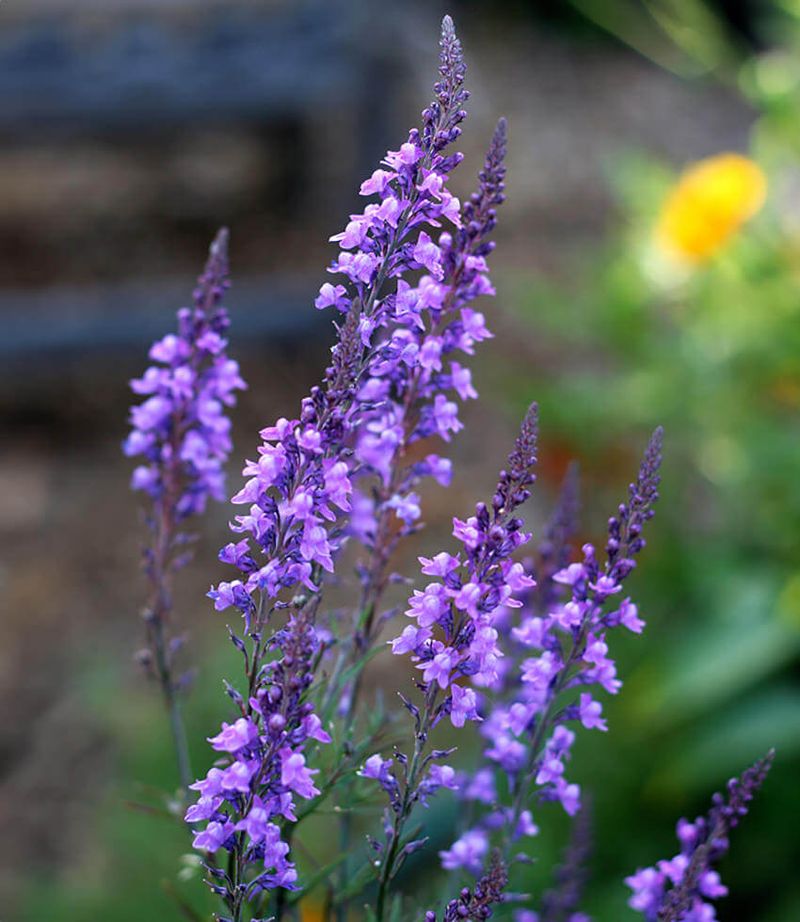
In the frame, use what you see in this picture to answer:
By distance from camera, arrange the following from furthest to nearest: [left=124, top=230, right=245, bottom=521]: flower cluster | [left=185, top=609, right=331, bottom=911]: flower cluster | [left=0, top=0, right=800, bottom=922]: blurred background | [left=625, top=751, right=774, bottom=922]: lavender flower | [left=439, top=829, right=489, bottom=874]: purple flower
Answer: [left=0, top=0, right=800, bottom=922]: blurred background < [left=124, top=230, right=245, bottom=521]: flower cluster < [left=439, top=829, right=489, bottom=874]: purple flower < [left=625, top=751, right=774, bottom=922]: lavender flower < [left=185, top=609, right=331, bottom=911]: flower cluster

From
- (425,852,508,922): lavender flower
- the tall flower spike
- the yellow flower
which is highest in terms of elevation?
the yellow flower

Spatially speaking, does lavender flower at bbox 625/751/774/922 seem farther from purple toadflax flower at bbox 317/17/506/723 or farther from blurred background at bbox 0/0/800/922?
blurred background at bbox 0/0/800/922

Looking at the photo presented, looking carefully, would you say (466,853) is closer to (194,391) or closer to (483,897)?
(483,897)

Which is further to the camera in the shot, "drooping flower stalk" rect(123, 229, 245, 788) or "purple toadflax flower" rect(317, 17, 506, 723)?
"drooping flower stalk" rect(123, 229, 245, 788)

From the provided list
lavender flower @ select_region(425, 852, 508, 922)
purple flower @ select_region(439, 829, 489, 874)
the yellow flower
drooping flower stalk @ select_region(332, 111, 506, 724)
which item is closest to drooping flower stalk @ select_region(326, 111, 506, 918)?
drooping flower stalk @ select_region(332, 111, 506, 724)

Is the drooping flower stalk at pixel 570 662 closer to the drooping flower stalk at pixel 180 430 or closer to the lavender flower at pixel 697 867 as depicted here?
the lavender flower at pixel 697 867

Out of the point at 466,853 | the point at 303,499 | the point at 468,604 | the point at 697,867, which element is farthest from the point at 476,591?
the point at 466,853


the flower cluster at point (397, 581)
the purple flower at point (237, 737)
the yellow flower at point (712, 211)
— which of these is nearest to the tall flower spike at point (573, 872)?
the flower cluster at point (397, 581)

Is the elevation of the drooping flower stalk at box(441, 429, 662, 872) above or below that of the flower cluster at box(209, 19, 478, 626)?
below
